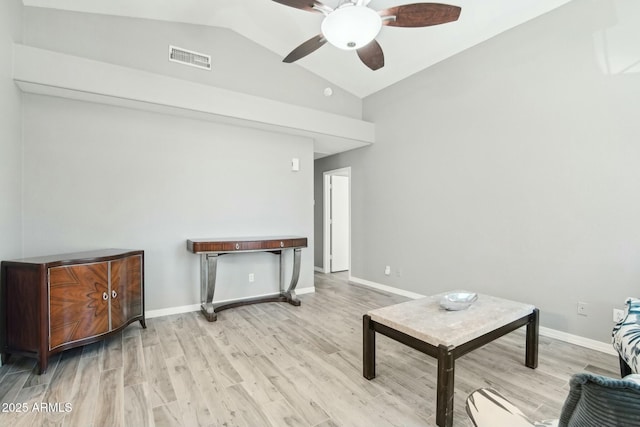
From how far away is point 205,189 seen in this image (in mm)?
A: 3709

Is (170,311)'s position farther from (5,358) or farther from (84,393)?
(84,393)

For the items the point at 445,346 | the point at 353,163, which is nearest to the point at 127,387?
the point at 445,346

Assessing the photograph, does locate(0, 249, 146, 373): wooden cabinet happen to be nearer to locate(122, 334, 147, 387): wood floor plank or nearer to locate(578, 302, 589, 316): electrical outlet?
locate(122, 334, 147, 387): wood floor plank

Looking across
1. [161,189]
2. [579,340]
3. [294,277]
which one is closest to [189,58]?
[161,189]

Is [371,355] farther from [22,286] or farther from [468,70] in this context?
[468,70]

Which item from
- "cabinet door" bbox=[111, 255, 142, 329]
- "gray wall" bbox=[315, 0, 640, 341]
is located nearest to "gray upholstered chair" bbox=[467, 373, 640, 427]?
"gray wall" bbox=[315, 0, 640, 341]

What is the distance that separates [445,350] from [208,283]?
2.65 metres

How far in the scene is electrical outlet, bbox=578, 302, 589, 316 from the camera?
2664mm

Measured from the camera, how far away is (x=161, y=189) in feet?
11.3

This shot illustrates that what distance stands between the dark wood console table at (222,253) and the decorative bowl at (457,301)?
2051mm

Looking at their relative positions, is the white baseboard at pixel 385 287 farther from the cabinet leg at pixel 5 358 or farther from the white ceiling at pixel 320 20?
the cabinet leg at pixel 5 358

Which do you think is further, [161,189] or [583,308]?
[161,189]

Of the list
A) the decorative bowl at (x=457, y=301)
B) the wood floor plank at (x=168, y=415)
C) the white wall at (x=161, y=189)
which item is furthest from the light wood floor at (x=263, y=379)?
the white wall at (x=161, y=189)

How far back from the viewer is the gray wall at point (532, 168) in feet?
8.22
